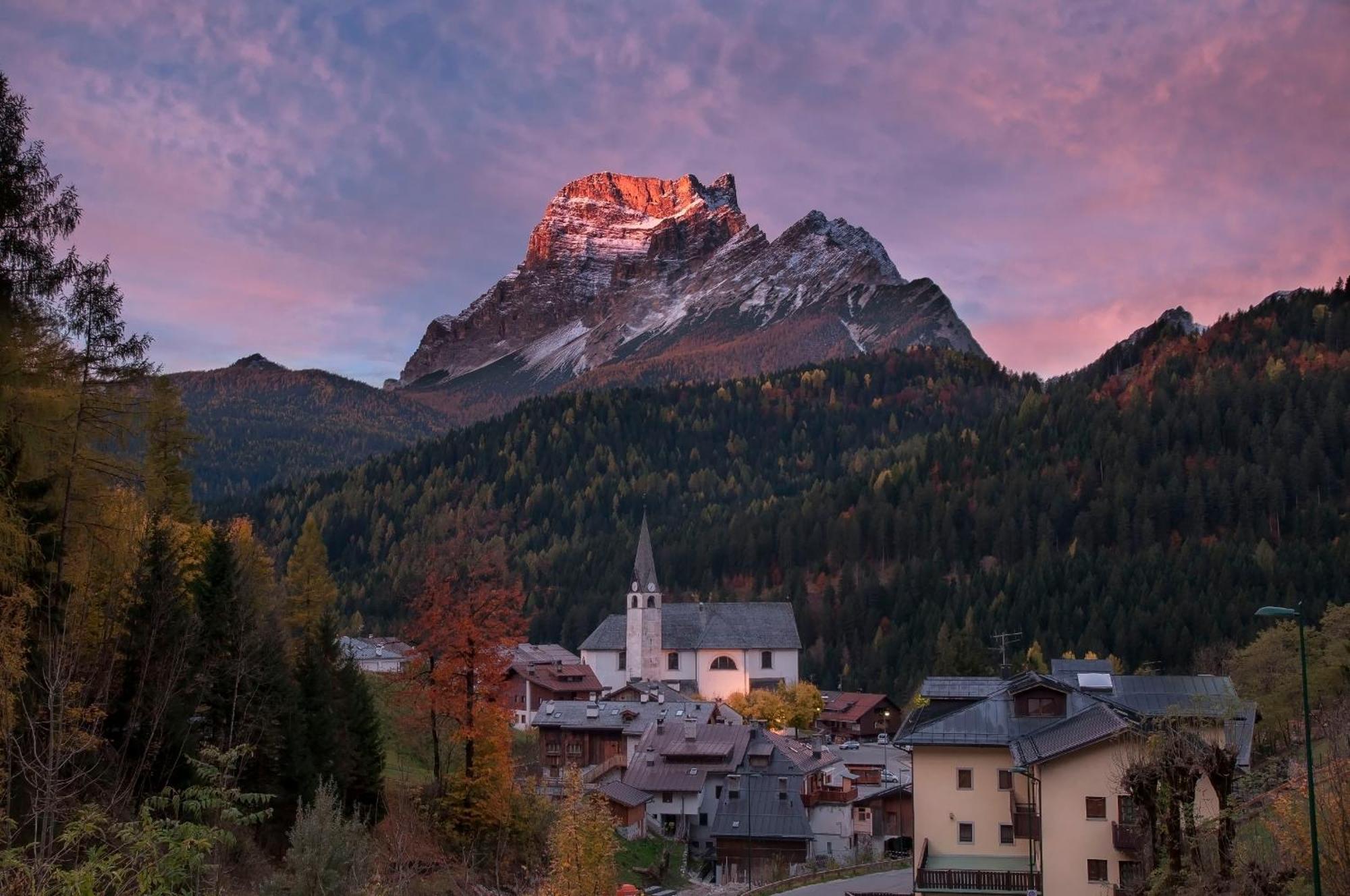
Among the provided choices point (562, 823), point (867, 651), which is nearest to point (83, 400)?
point (562, 823)

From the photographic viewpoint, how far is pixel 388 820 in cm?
3997

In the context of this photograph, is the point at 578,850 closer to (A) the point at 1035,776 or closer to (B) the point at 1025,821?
(A) the point at 1035,776

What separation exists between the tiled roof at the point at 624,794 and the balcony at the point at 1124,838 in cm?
3002

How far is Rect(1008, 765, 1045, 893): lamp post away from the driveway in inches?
266

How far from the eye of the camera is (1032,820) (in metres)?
41.1

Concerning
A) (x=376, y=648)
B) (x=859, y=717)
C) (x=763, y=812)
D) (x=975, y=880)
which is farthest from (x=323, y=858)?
(x=376, y=648)

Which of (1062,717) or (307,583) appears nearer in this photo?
(1062,717)

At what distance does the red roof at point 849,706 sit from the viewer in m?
100

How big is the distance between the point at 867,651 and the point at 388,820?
93.7 meters

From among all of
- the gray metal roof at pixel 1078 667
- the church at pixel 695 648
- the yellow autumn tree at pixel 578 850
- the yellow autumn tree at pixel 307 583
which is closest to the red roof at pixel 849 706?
the church at pixel 695 648

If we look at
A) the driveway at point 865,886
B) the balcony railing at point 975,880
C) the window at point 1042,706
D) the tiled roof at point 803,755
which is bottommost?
the driveway at point 865,886

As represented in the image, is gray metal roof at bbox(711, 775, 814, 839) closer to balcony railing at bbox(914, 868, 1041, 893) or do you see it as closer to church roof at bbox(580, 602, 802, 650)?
balcony railing at bbox(914, 868, 1041, 893)

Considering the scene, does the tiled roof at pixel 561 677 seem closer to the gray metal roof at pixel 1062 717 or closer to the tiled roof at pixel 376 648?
the tiled roof at pixel 376 648

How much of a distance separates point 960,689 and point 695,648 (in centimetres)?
7667
